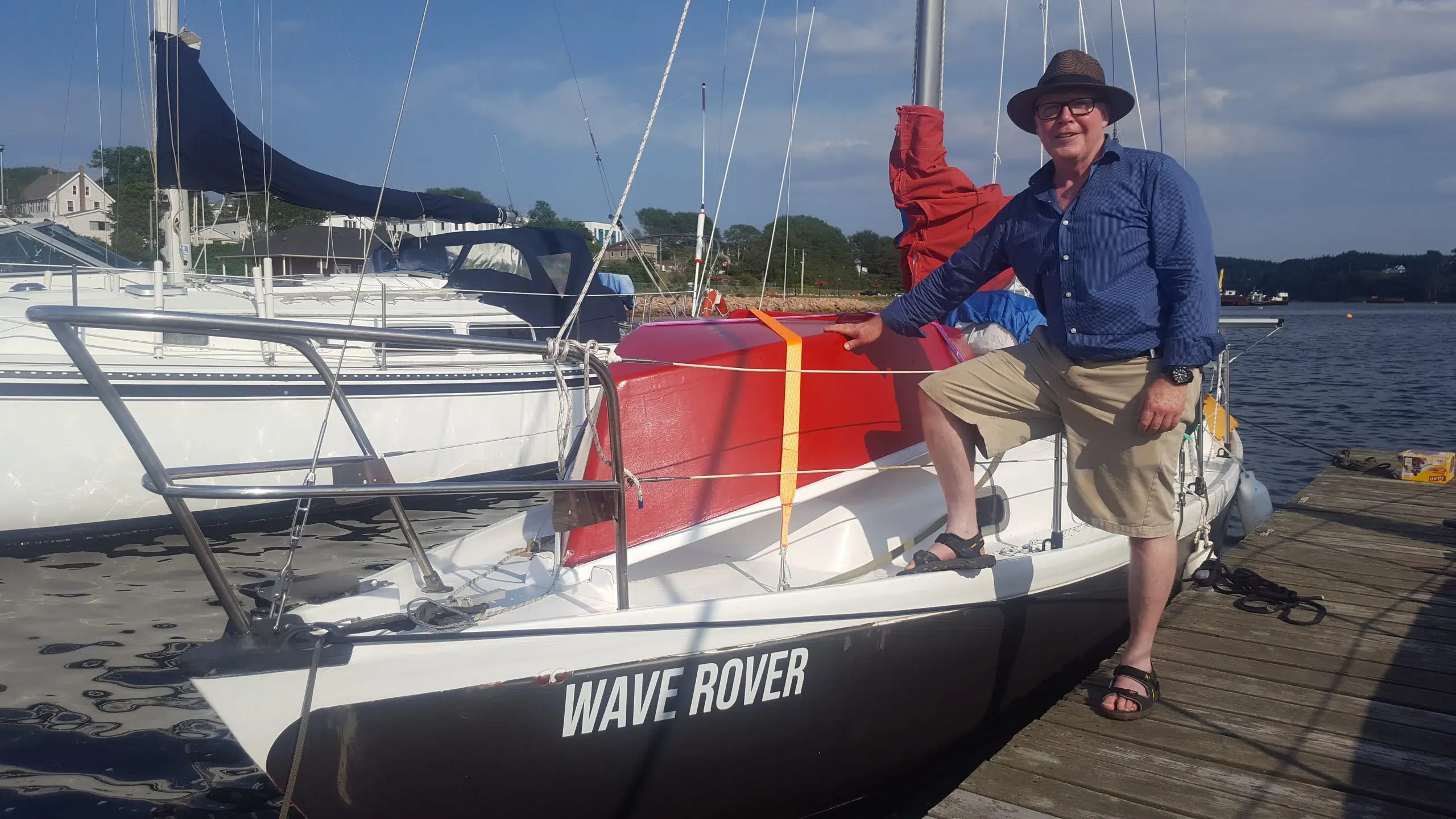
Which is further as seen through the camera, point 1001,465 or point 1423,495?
point 1423,495

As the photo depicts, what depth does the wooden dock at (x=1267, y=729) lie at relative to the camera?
295cm

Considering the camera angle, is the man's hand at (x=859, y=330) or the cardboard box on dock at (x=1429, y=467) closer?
the man's hand at (x=859, y=330)

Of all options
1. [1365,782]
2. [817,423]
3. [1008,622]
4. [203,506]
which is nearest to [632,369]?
[817,423]

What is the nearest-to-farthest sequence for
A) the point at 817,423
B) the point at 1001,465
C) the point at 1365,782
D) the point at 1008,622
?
the point at 1365,782
the point at 1008,622
the point at 817,423
the point at 1001,465

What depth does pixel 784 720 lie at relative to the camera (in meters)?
3.11

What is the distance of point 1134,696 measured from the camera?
136 inches

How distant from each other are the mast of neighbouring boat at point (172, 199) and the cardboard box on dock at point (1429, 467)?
10.7 meters

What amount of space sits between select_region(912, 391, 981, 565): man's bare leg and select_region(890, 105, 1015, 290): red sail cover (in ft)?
4.08

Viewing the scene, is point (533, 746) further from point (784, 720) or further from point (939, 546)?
point (939, 546)

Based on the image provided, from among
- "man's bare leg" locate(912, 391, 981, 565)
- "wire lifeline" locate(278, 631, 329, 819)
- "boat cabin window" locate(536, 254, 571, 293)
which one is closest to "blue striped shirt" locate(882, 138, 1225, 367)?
"man's bare leg" locate(912, 391, 981, 565)

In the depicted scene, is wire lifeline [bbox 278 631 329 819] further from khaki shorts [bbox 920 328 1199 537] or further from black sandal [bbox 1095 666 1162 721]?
black sandal [bbox 1095 666 1162 721]

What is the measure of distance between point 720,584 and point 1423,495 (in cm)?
649

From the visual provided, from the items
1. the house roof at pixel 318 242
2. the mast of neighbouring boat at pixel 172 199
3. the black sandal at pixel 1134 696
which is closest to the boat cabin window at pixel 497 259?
the mast of neighbouring boat at pixel 172 199

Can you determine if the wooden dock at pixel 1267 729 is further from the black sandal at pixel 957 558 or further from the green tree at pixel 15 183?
the green tree at pixel 15 183
